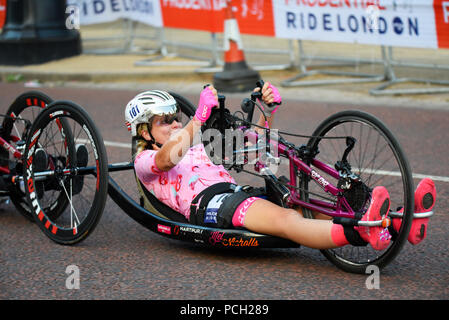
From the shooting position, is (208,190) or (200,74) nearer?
(208,190)

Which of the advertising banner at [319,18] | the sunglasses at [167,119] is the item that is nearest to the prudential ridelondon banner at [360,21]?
the advertising banner at [319,18]

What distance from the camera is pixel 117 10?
41.6 ft

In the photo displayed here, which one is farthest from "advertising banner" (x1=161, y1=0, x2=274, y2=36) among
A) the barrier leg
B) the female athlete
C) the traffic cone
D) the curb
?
the female athlete

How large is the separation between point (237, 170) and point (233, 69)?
6.04m

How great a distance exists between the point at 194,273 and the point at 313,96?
600 cm

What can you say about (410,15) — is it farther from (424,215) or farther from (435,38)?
(424,215)

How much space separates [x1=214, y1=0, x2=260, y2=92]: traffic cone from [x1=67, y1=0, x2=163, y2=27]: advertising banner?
6.97 feet

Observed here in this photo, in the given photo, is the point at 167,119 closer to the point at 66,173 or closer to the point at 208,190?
the point at 208,190

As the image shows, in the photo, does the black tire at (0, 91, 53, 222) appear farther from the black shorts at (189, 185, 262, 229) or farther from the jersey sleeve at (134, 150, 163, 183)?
the black shorts at (189, 185, 262, 229)

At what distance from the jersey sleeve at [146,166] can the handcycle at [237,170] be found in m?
0.17

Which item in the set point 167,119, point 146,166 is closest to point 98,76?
point 167,119

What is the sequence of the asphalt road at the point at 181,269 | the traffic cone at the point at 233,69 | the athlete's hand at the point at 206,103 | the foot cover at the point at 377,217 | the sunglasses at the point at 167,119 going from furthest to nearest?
the traffic cone at the point at 233,69 < the sunglasses at the point at 167,119 < the athlete's hand at the point at 206,103 < the asphalt road at the point at 181,269 < the foot cover at the point at 377,217

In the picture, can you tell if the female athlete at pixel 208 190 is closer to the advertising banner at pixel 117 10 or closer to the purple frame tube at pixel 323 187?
the purple frame tube at pixel 323 187

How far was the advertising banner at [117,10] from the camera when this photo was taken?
12.2 metres
